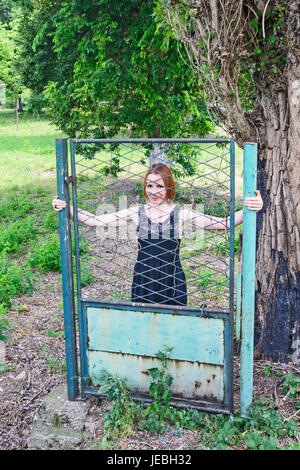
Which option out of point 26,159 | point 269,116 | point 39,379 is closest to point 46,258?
point 39,379

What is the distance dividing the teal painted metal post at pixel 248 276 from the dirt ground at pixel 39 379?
395mm

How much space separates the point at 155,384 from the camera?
3164 millimetres

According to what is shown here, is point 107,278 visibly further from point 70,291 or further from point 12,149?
point 12,149

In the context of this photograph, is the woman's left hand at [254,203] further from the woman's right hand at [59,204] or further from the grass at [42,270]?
the grass at [42,270]

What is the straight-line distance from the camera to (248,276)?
2977mm

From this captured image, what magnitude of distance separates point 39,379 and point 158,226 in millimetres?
1562

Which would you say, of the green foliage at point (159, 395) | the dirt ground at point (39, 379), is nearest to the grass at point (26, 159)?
the dirt ground at point (39, 379)

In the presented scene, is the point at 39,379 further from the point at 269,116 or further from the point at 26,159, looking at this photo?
the point at 26,159

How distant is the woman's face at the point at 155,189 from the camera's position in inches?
133

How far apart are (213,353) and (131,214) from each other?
1.14m

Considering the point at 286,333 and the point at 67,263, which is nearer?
the point at 67,263

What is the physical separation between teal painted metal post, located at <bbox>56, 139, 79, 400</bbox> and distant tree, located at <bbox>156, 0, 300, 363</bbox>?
1.37m

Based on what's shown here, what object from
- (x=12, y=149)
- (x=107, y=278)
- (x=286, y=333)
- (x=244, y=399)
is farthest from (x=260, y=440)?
(x=12, y=149)

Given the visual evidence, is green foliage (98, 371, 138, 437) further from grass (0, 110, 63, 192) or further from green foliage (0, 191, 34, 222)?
grass (0, 110, 63, 192)
